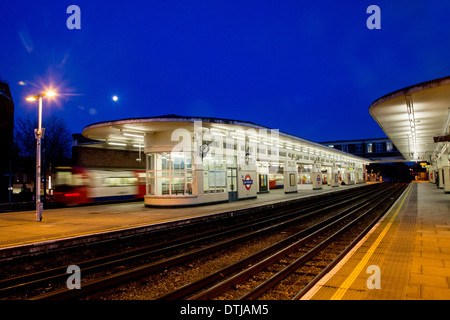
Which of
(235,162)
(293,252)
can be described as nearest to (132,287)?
(293,252)

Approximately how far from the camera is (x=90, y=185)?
20.6m

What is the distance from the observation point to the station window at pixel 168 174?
1812cm

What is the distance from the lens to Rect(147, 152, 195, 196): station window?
18.1m

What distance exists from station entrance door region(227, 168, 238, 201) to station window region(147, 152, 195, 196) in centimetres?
377

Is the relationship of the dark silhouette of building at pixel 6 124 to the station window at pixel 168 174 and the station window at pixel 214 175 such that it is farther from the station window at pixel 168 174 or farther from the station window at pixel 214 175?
the station window at pixel 214 175

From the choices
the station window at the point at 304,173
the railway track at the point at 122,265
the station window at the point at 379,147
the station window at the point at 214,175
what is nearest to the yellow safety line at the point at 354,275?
the railway track at the point at 122,265

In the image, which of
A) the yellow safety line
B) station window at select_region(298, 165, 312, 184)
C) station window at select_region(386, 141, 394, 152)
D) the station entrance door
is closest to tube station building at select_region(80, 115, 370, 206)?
the station entrance door

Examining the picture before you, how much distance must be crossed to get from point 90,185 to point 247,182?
1171 cm

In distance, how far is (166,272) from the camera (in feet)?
22.0

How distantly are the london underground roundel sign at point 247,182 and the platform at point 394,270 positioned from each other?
13.8 meters

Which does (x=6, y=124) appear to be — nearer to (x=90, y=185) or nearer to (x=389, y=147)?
(x=90, y=185)

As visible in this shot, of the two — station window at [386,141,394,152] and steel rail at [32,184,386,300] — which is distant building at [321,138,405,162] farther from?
steel rail at [32,184,386,300]
